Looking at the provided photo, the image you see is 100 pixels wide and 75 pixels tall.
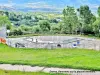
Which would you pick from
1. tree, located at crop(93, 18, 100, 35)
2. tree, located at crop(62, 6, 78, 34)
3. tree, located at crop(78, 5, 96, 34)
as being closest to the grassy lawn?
tree, located at crop(93, 18, 100, 35)

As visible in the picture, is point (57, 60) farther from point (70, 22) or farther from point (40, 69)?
point (70, 22)

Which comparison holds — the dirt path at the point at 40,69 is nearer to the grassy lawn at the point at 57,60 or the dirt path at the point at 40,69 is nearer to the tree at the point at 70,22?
the grassy lawn at the point at 57,60

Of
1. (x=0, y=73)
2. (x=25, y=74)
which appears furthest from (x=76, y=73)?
(x=0, y=73)

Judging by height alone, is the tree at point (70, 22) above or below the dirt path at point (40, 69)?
below

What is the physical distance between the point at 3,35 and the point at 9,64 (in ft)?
91.1

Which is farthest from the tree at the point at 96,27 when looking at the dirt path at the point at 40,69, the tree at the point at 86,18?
the dirt path at the point at 40,69

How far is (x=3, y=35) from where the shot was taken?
168 feet

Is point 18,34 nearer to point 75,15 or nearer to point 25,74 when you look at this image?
point 75,15

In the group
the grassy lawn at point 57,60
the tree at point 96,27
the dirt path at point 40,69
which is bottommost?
the tree at point 96,27

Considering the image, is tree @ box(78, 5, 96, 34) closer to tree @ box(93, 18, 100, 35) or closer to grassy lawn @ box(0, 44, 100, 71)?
tree @ box(93, 18, 100, 35)

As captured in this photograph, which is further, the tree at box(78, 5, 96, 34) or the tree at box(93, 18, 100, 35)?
the tree at box(78, 5, 96, 34)

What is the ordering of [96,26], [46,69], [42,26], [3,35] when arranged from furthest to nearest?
[42,26] → [96,26] → [3,35] → [46,69]

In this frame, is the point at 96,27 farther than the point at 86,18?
No

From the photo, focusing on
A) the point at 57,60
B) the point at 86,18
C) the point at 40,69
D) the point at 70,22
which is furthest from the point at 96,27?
the point at 40,69
